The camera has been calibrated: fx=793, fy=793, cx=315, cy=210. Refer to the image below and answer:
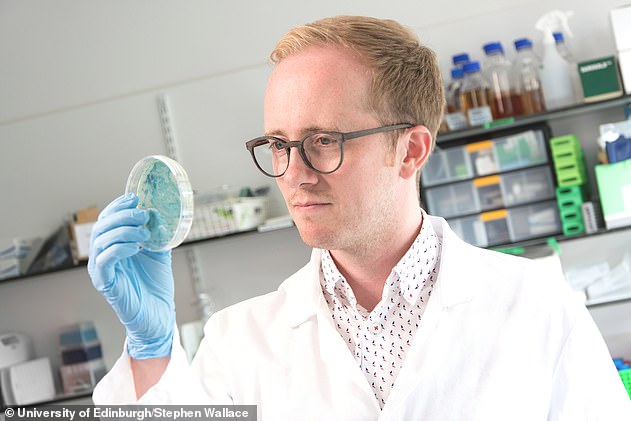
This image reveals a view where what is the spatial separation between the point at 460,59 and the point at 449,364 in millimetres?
2029

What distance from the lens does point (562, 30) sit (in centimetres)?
324

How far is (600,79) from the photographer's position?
3066 mm

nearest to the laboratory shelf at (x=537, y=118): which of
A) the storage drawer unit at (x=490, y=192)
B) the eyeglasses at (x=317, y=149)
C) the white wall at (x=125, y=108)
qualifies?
the storage drawer unit at (x=490, y=192)

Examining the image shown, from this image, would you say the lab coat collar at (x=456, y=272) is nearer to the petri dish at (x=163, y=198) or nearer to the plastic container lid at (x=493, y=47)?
the petri dish at (x=163, y=198)

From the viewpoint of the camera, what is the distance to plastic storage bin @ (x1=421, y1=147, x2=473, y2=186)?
3.22m

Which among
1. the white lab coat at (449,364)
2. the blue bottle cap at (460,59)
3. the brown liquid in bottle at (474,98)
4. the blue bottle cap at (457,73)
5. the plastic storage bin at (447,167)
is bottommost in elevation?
the white lab coat at (449,364)

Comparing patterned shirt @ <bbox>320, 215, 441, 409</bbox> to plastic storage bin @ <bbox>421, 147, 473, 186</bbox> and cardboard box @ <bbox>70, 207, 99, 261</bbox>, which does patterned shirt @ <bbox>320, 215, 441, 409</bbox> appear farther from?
cardboard box @ <bbox>70, 207, 99, 261</bbox>

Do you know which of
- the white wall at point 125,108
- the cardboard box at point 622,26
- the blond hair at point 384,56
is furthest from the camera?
the white wall at point 125,108

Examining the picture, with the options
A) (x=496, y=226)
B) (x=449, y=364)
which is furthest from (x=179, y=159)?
(x=449, y=364)

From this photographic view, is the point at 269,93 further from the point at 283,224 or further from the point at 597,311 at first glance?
the point at 597,311

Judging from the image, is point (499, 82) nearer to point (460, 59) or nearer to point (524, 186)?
point (460, 59)

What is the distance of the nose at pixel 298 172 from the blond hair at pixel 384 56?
0.19m

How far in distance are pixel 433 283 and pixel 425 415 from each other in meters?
0.26

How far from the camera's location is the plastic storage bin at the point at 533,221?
3.18m
